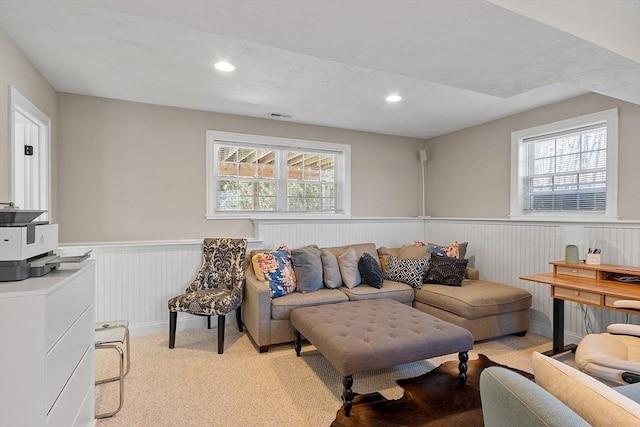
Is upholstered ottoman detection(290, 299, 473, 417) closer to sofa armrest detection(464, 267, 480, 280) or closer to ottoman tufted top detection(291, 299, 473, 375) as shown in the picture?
ottoman tufted top detection(291, 299, 473, 375)

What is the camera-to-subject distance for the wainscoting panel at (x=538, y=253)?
9.78 feet

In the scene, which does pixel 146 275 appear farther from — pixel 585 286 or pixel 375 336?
pixel 585 286

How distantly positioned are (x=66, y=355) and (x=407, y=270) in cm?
323

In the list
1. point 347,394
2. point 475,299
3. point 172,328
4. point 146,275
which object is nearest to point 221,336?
point 172,328

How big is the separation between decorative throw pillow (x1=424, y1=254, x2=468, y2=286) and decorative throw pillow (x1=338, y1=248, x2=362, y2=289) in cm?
85

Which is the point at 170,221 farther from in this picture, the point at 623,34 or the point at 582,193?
the point at 582,193

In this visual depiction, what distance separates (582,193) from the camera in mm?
3432

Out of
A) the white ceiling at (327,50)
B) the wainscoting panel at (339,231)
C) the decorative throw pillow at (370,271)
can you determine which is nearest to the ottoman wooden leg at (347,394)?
the decorative throw pillow at (370,271)

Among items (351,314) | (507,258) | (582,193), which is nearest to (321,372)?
(351,314)

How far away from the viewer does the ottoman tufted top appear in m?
2.08

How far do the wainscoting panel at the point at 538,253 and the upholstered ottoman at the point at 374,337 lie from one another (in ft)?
5.58

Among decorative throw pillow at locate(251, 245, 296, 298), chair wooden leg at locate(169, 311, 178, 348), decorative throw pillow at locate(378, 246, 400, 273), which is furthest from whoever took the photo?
decorative throw pillow at locate(378, 246, 400, 273)

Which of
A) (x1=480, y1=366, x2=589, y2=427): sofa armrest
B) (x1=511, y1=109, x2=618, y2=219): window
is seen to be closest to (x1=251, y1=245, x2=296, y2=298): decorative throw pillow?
(x1=480, y1=366, x2=589, y2=427): sofa armrest

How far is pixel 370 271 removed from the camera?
3664 mm
